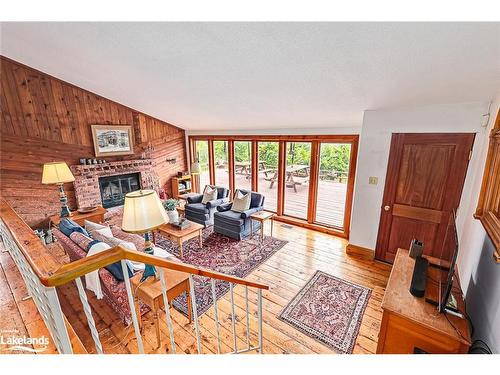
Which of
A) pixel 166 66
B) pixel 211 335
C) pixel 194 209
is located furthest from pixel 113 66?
pixel 211 335

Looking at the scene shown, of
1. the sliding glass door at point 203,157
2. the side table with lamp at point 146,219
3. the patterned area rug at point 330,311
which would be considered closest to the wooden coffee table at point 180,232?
the side table with lamp at point 146,219

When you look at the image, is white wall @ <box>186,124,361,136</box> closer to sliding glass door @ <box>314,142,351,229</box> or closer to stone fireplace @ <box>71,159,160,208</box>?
sliding glass door @ <box>314,142,351,229</box>

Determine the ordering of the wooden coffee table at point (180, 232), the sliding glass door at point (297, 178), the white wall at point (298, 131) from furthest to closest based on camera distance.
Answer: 1. the sliding glass door at point (297, 178)
2. the white wall at point (298, 131)
3. the wooden coffee table at point (180, 232)

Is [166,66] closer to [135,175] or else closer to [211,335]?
[211,335]

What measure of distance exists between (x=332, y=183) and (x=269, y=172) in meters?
1.62

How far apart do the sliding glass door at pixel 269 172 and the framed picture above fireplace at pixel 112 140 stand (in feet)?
10.6

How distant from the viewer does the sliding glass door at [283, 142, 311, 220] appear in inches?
201

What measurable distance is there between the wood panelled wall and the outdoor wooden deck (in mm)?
3518

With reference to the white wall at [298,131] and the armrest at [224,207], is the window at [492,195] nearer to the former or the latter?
the white wall at [298,131]

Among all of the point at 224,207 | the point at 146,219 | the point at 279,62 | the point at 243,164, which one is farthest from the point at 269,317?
the point at 243,164

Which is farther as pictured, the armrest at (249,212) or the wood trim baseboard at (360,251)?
the armrest at (249,212)

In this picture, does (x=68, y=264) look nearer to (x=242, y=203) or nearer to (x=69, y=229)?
(x=69, y=229)

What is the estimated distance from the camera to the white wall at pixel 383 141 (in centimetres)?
278

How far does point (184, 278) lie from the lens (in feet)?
7.40
